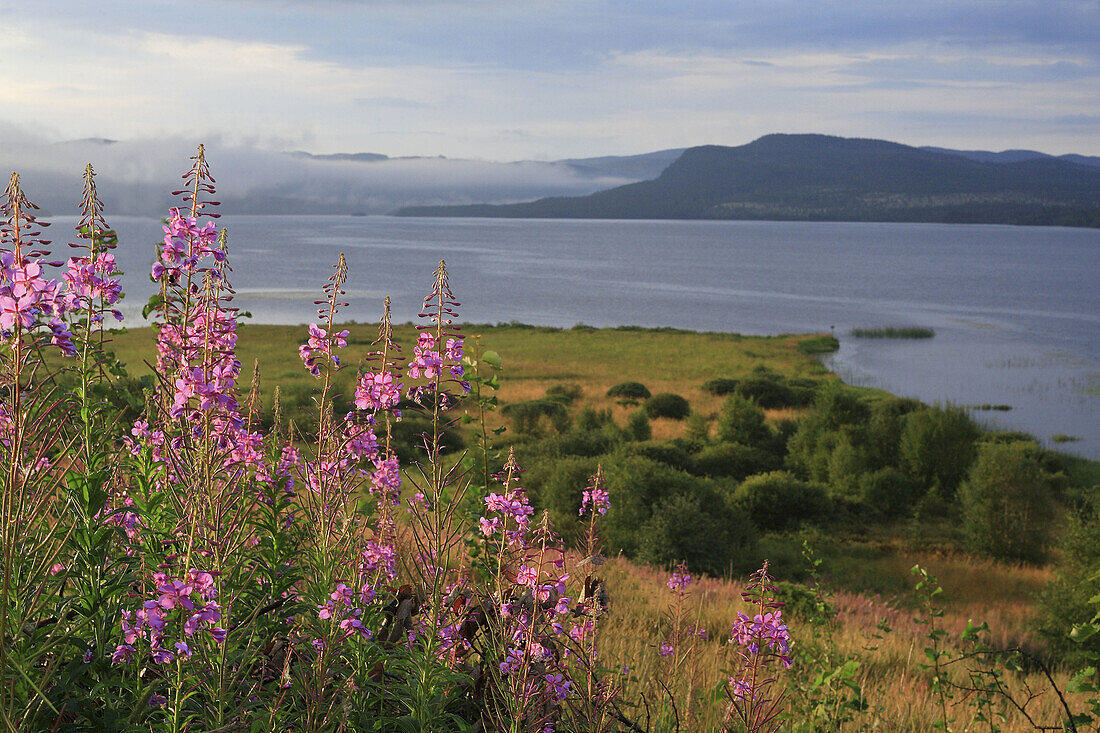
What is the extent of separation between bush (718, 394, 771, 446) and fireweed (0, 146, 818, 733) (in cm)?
3296

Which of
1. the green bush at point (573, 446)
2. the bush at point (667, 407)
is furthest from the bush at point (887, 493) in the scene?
the bush at point (667, 407)

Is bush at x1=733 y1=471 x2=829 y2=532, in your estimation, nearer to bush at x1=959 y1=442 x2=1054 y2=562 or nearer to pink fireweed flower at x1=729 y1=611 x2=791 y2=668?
bush at x1=959 y1=442 x2=1054 y2=562

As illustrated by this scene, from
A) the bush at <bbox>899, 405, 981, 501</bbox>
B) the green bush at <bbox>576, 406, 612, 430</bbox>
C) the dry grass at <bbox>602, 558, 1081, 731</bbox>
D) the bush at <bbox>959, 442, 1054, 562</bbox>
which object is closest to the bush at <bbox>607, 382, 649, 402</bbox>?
the green bush at <bbox>576, 406, 612, 430</bbox>

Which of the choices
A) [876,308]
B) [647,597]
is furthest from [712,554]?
[876,308]

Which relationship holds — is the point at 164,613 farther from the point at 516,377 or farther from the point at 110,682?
the point at 516,377

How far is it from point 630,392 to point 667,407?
3.55 meters

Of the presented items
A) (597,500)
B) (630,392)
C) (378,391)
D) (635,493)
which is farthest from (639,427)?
(378,391)

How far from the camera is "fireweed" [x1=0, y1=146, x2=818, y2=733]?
234 centimetres

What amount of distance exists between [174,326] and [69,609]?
1207mm

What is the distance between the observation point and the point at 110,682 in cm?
249

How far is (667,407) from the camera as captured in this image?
4247cm

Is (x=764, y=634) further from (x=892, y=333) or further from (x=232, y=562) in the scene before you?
(x=892, y=333)

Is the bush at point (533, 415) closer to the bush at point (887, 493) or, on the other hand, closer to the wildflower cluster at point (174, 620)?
the bush at point (887, 493)

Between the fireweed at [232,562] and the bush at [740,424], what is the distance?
3296 cm
